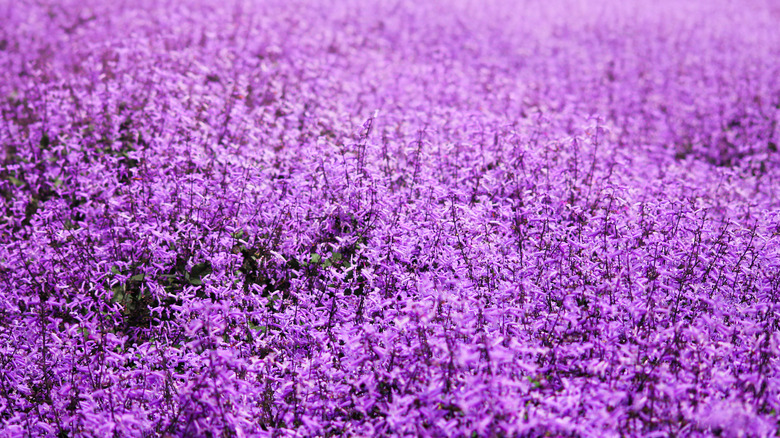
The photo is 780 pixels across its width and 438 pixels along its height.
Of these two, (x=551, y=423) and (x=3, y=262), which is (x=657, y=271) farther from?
(x=3, y=262)

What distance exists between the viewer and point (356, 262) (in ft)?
19.1

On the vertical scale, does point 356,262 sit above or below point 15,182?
above

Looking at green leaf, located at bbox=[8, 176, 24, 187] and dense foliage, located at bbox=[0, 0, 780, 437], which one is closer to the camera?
dense foliage, located at bbox=[0, 0, 780, 437]

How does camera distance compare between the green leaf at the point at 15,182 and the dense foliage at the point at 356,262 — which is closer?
the dense foliage at the point at 356,262

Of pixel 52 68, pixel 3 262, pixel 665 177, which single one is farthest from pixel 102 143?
pixel 665 177

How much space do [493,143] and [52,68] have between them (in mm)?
8473

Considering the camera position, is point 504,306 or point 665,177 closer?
point 504,306

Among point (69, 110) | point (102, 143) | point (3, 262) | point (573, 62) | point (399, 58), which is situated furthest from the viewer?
point (573, 62)

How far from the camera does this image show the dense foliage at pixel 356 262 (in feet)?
13.2

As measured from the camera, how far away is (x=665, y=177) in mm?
8133

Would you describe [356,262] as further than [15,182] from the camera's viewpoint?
No

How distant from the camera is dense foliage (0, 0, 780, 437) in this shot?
4.03 metres

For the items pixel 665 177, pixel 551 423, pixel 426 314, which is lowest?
pixel 551 423

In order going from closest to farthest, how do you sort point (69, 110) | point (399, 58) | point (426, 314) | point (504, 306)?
point (426, 314), point (504, 306), point (69, 110), point (399, 58)
